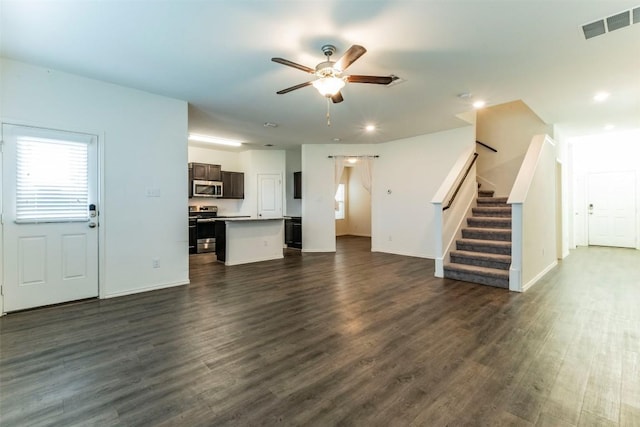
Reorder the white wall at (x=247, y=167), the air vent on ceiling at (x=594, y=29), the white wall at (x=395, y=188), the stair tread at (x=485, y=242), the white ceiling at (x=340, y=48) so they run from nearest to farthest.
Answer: the white ceiling at (x=340, y=48) < the air vent on ceiling at (x=594, y=29) < the stair tread at (x=485, y=242) < the white wall at (x=395, y=188) < the white wall at (x=247, y=167)

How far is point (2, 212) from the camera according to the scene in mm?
3168

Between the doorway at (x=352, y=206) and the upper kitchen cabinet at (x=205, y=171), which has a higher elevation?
the upper kitchen cabinet at (x=205, y=171)

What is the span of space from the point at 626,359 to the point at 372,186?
577cm

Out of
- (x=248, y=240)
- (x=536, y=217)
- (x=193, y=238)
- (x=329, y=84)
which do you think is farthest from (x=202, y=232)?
(x=536, y=217)

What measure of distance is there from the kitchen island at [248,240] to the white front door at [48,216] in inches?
95.1

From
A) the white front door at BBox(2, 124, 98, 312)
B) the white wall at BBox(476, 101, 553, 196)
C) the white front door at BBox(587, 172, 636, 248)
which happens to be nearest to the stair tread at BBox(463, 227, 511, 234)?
the white wall at BBox(476, 101, 553, 196)

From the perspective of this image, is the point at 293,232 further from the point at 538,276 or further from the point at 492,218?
the point at 538,276

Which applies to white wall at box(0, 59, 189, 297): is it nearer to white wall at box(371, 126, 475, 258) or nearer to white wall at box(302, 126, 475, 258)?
white wall at box(302, 126, 475, 258)

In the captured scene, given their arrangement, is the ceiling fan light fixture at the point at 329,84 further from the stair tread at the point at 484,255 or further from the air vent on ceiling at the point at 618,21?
the stair tread at the point at 484,255

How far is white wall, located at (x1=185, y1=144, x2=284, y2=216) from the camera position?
27.6 feet

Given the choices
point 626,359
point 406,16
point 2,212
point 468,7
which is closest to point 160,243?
point 2,212

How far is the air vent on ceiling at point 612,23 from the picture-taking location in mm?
2424

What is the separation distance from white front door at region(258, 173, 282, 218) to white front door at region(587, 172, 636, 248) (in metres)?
9.07

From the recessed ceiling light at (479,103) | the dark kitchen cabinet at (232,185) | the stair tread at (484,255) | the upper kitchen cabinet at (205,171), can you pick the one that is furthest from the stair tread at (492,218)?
the upper kitchen cabinet at (205,171)
